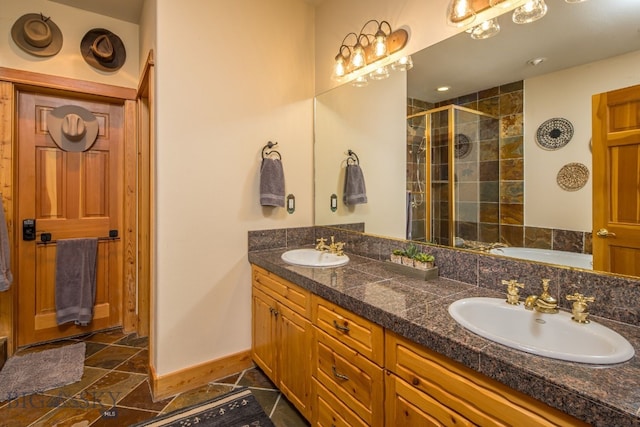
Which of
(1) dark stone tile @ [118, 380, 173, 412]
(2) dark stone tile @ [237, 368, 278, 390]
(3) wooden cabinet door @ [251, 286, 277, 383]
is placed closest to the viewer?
(1) dark stone tile @ [118, 380, 173, 412]

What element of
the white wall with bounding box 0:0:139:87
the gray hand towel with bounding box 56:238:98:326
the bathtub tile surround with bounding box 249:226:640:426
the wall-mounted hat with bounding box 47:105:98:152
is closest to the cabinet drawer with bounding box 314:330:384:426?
the bathtub tile surround with bounding box 249:226:640:426

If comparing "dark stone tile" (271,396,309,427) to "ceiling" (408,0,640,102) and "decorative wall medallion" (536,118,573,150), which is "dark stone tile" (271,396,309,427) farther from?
"ceiling" (408,0,640,102)

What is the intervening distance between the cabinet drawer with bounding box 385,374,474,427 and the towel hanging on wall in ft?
4.70

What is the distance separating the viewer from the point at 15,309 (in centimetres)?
253

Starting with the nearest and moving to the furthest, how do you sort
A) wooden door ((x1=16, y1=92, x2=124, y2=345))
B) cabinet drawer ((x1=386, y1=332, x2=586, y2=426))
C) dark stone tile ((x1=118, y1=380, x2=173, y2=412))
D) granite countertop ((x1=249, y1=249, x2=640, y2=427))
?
granite countertop ((x1=249, y1=249, x2=640, y2=427))
cabinet drawer ((x1=386, y1=332, x2=586, y2=426))
dark stone tile ((x1=118, y1=380, x2=173, y2=412))
wooden door ((x1=16, y1=92, x2=124, y2=345))

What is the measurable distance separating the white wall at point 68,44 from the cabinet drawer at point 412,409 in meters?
3.13

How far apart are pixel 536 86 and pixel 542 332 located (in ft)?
3.24

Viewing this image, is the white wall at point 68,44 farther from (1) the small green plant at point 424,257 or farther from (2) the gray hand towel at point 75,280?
(1) the small green plant at point 424,257

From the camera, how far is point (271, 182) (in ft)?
7.49

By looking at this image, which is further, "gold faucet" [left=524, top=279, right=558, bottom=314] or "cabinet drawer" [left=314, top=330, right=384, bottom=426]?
"cabinet drawer" [left=314, top=330, right=384, bottom=426]

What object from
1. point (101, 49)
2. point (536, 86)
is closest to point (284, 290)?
point (536, 86)

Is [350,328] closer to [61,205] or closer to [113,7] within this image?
[61,205]

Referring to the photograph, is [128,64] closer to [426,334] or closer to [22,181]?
[22,181]

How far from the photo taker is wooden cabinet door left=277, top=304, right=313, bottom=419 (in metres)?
1.66
